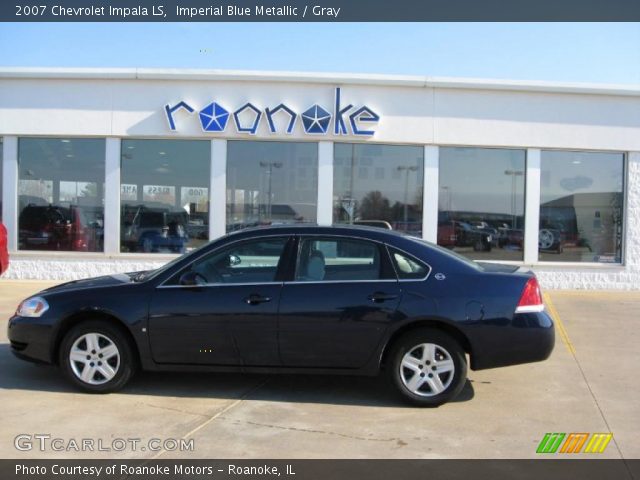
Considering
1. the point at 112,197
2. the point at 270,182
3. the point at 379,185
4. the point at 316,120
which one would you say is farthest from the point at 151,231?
the point at 379,185

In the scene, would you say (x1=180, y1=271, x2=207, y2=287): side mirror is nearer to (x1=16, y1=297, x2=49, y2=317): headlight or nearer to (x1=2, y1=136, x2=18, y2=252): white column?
(x1=16, y1=297, x2=49, y2=317): headlight

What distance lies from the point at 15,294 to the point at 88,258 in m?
2.08

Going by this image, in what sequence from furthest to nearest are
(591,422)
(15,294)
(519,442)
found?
(15,294), (591,422), (519,442)

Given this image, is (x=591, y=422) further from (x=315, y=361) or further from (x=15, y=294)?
(x=15, y=294)

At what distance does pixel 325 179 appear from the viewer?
13141 millimetres

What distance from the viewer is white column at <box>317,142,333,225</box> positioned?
516 inches

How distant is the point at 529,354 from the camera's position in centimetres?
537

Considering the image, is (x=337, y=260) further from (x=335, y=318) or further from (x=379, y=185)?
(x=379, y=185)

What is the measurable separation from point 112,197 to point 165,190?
45.6 inches

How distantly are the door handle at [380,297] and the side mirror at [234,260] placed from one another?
132 centimetres

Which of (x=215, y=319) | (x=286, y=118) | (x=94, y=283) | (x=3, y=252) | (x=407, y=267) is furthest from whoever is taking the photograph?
(x=286, y=118)
